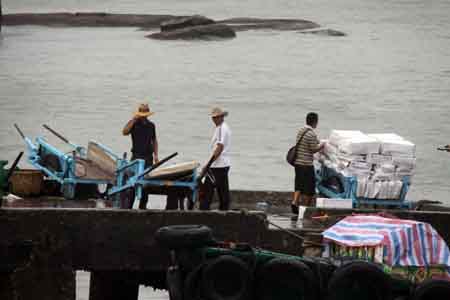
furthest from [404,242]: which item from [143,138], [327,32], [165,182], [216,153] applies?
[327,32]

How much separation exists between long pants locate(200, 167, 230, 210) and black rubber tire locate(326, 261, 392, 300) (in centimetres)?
251

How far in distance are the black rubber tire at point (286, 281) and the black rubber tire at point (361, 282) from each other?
176mm

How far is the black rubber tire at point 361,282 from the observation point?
11570 mm

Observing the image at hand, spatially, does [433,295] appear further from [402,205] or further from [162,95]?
[162,95]

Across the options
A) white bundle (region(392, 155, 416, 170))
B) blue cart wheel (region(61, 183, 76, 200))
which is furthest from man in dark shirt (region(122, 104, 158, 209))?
white bundle (region(392, 155, 416, 170))

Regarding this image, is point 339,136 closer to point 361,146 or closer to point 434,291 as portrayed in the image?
point 361,146

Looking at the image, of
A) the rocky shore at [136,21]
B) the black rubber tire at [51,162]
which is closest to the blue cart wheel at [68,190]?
the black rubber tire at [51,162]

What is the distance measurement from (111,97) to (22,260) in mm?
39428

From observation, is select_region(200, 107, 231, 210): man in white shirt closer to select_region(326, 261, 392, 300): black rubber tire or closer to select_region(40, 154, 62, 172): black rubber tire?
select_region(40, 154, 62, 172): black rubber tire

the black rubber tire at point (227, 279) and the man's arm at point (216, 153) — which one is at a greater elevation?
the man's arm at point (216, 153)

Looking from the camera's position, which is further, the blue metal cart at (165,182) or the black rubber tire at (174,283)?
the blue metal cart at (165,182)

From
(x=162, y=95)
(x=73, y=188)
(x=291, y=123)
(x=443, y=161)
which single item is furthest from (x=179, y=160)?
(x=73, y=188)

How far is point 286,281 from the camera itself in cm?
1170

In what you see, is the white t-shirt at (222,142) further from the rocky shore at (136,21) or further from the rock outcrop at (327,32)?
the rock outcrop at (327,32)
